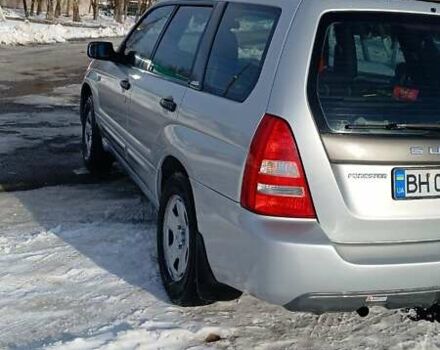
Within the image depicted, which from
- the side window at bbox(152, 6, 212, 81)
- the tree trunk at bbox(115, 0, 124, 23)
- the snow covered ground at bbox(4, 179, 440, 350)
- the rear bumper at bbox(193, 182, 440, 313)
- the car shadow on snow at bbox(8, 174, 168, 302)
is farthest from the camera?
the tree trunk at bbox(115, 0, 124, 23)

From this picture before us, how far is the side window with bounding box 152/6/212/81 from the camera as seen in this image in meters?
4.36

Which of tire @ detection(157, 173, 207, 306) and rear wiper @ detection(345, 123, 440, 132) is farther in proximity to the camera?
tire @ detection(157, 173, 207, 306)

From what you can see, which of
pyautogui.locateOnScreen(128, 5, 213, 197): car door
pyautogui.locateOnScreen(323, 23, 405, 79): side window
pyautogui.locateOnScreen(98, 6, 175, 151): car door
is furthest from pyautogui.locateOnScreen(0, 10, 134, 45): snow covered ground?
pyautogui.locateOnScreen(323, 23, 405, 79): side window

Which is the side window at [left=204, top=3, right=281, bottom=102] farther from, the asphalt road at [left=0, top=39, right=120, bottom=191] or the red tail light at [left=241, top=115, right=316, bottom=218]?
the asphalt road at [left=0, top=39, right=120, bottom=191]

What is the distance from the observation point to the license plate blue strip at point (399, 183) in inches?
128

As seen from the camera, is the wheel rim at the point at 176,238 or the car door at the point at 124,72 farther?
the car door at the point at 124,72

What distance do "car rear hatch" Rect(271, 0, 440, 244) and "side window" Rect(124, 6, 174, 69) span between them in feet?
7.05

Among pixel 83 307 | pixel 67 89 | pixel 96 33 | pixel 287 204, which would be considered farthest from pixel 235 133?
pixel 96 33

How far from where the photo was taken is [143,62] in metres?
5.37

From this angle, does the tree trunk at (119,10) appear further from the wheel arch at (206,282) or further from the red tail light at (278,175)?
the red tail light at (278,175)

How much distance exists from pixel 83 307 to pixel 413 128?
6.94 ft

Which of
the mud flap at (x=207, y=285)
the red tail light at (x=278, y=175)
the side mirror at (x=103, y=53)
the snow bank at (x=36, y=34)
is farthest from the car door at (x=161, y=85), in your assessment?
the snow bank at (x=36, y=34)

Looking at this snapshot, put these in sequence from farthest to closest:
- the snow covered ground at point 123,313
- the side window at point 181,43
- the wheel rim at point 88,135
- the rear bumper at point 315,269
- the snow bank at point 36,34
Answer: the snow bank at point 36,34, the wheel rim at point 88,135, the side window at point 181,43, the snow covered ground at point 123,313, the rear bumper at point 315,269

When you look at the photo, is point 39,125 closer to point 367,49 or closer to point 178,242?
point 178,242
